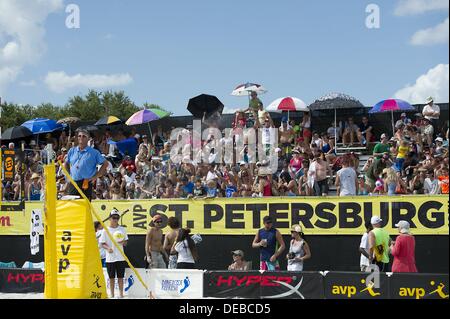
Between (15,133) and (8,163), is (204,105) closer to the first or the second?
(15,133)

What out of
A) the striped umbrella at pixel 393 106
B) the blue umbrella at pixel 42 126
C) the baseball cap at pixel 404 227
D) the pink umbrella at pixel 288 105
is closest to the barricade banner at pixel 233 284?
the baseball cap at pixel 404 227

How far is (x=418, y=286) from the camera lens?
35.2 feet

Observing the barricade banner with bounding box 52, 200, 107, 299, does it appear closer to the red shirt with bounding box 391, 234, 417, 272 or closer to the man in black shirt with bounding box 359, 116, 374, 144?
the red shirt with bounding box 391, 234, 417, 272

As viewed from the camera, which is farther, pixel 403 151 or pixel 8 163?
pixel 403 151

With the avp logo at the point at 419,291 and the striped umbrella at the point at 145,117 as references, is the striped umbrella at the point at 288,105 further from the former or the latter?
the avp logo at the point at 419,291

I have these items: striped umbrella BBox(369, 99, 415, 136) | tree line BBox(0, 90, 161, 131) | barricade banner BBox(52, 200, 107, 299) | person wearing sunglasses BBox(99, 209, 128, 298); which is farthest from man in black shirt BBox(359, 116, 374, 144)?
tree line BBox(0, 90, 161, 131)

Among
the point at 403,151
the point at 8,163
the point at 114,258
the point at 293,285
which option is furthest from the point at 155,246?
the point at 403,151

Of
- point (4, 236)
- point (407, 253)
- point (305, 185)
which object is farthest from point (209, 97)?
point (407, 253)

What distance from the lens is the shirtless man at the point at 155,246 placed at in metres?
13.2

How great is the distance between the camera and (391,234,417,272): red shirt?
1081 cm

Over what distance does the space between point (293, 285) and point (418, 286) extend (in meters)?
2.18

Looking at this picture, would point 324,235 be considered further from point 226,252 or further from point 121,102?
point 121,102

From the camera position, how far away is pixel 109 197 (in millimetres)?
16266

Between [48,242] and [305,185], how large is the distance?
7.96 m
